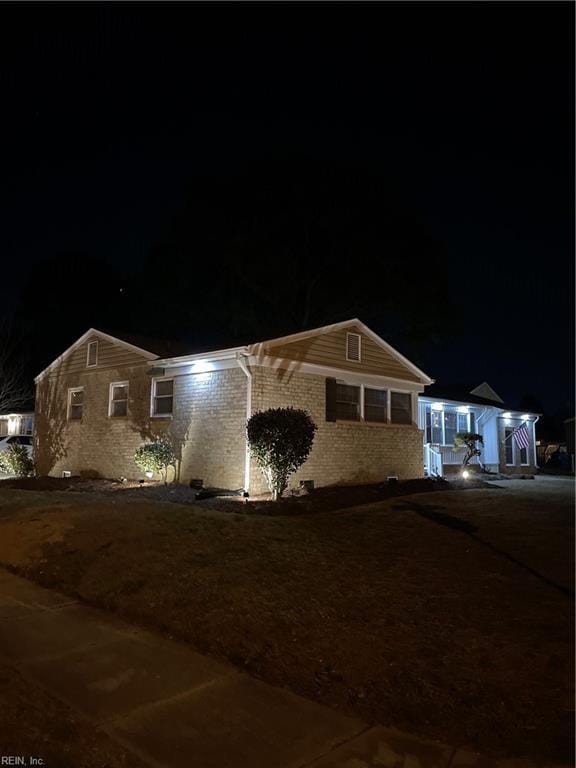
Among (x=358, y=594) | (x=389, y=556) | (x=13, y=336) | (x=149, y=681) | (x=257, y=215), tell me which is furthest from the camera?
(x=13, y=336)

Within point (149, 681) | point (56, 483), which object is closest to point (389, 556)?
point (149, 681)

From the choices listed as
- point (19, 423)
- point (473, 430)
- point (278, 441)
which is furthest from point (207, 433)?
point (19, 423)

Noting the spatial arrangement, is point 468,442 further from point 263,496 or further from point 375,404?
point 263,496

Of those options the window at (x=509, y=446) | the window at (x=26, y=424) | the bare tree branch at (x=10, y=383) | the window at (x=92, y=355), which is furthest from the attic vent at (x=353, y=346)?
the window at (x=26, y=424)

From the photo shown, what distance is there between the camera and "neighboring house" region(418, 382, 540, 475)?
2173cm

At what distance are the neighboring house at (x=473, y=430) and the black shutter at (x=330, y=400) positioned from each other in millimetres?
5418

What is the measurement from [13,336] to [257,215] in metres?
17.6

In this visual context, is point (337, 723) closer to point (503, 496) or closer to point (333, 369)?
point (503, 496)

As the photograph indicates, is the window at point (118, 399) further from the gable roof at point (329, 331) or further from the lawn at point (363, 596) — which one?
the lawn at point (363, 596)

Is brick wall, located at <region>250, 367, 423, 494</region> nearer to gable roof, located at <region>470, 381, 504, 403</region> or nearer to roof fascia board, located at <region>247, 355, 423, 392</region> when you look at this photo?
roof fascia board, located at <region>247, 355, 423, 392</region>

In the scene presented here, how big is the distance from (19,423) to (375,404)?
20776mm

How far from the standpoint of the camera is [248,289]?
1204 inches

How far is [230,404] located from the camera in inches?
557

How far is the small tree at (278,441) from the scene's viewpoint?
1259cm
